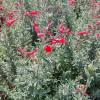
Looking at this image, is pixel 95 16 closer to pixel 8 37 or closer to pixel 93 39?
pixel 93 39

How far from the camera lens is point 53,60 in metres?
3.84

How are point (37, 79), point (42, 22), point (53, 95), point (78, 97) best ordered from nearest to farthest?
point (78, 97), point (37, 79), point (53, 95), point (42, 22)

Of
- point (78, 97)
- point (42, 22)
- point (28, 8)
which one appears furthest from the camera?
point (28, 8)

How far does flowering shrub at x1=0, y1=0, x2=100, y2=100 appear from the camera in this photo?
11.7 ft

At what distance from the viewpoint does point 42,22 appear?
15.5 feet

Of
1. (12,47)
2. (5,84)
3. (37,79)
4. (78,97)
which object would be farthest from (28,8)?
(78,97)

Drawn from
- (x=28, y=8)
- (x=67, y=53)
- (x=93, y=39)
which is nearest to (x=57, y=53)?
(x=67, y=53)

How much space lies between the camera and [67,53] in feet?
13.2

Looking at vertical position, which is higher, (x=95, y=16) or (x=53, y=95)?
(x=95, y=16)

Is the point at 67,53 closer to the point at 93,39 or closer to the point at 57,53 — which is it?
the point at 57,53

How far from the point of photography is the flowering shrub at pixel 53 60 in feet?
11.7

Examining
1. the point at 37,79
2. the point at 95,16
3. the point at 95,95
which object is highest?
the point at 95,16

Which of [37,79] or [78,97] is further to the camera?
[37,79]

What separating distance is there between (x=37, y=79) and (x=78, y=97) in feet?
1.79
